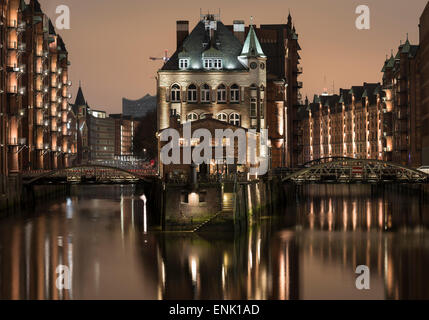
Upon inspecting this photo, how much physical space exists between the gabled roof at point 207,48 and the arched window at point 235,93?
1764 mm

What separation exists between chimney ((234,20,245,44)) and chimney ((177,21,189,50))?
5.14 m

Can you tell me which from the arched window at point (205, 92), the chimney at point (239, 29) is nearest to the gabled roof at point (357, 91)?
the chimney at point (239, 29)

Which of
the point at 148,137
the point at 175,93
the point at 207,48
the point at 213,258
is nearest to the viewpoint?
the point at 213,258

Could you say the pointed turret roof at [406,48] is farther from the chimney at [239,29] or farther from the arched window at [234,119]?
the arched window at [234,119]

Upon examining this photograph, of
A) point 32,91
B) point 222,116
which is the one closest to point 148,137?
point 32,91

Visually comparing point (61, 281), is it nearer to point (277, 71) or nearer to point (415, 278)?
point (415, 278)

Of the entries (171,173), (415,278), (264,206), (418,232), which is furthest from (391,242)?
(171,173)

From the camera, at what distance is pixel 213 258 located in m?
40.0

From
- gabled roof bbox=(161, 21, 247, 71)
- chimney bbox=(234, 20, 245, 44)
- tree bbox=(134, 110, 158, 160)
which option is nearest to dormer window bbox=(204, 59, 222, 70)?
gabled roof bbox=(161, 21, 247, 71)

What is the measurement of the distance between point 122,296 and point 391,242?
20.2 meters

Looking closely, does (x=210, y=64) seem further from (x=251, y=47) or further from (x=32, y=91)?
(x=32, y=91)

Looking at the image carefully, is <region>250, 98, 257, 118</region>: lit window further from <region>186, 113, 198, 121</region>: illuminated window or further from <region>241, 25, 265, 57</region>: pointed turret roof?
<region>186, 113, 198, 121</region>: illuminated window

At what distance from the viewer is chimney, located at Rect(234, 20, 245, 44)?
77188mm

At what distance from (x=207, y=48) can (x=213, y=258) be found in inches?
1367
